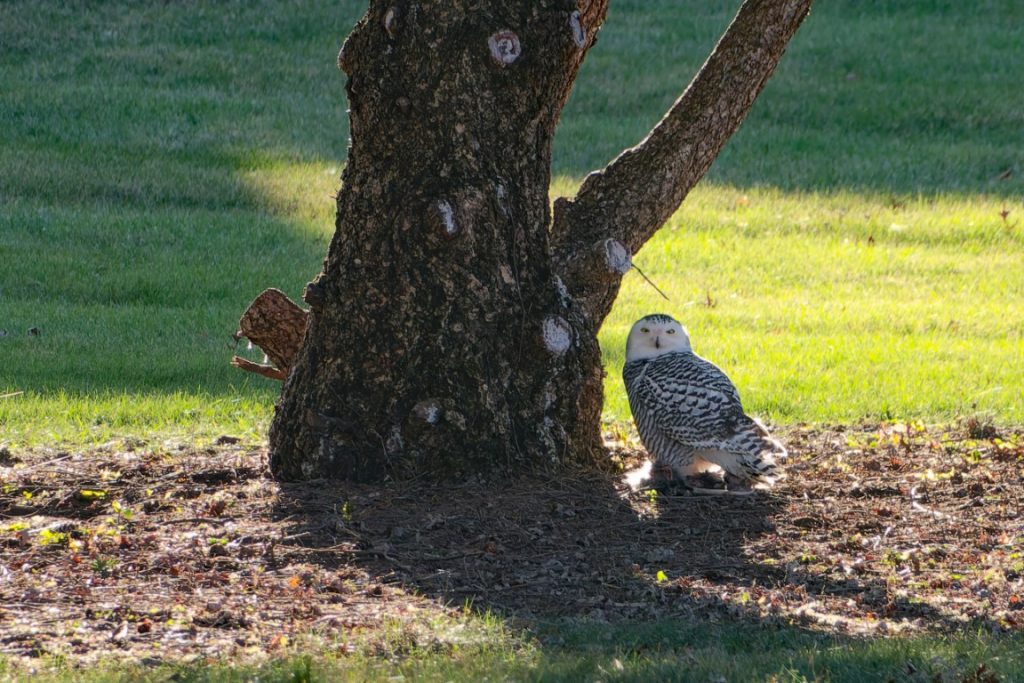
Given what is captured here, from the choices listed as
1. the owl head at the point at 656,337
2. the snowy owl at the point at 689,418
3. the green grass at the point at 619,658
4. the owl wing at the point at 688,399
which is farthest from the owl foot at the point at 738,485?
the green grass at the point at 619,658

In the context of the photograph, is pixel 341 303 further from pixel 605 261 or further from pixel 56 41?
pixel 56 41

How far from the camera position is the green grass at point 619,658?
426 centimetres

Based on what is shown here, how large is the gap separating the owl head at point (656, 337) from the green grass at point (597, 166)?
5.44 feet

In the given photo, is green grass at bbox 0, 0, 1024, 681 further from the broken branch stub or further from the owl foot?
the owl foot

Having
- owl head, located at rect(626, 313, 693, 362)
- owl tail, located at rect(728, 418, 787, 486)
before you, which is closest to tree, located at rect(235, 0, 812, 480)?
owl head, located at rect(626, 313, 693, 362)

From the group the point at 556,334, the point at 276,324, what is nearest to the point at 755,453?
the point at 556,334

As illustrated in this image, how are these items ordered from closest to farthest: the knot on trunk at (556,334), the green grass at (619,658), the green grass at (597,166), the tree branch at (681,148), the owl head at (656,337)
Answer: the green grass at (619,658) → the knot on trunk at (556,334) → the owl head at (656,337) → the tree branch at (681,148) → the green grass at (597,166)

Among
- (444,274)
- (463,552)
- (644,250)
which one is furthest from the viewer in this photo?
(644,250)

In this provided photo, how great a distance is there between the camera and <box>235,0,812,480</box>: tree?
6273mm

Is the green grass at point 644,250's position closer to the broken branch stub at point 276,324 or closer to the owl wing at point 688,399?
the broken branch stub at point 276,324

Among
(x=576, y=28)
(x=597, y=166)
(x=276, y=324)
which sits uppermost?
(x=597, y=166)

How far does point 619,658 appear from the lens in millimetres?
4477

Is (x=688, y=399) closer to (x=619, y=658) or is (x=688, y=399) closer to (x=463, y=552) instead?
(x=463, y=552)

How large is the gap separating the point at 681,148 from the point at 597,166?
8953 millimetres
